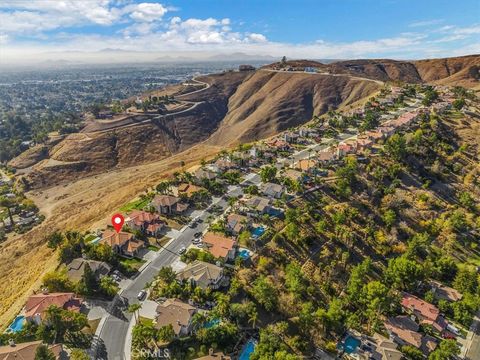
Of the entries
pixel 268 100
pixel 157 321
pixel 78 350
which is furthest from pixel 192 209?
pixel 268 100

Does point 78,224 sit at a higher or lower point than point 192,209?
lower

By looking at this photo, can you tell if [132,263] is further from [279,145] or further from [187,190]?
[279,145]

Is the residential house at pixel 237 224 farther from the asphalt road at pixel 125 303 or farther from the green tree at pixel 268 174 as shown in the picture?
the green tree at pixel 268 174

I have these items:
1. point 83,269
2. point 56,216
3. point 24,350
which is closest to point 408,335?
point 24,350

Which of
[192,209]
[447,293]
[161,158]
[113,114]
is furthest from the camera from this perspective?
[113,114]

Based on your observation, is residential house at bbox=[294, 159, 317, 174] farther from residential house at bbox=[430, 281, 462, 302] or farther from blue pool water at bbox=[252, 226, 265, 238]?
residential house at bbox=[430, 281, 462, 302]

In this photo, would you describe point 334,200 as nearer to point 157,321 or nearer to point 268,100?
point 157,321

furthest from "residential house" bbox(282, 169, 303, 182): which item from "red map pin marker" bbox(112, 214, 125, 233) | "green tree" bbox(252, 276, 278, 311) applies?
"red map pin marker" bbox(112, 214, 125, 233)
